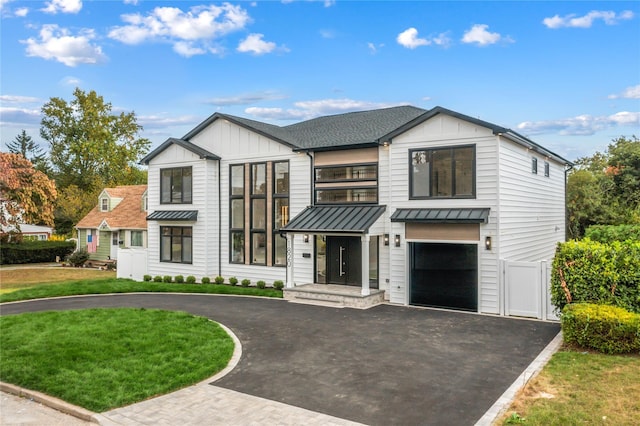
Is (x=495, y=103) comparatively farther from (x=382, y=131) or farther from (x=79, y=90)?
(x=79, y=90)

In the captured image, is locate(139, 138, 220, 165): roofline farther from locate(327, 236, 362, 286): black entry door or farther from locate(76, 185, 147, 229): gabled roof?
locate(76, 185, 147, 229): gabled roof

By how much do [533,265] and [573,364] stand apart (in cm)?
482

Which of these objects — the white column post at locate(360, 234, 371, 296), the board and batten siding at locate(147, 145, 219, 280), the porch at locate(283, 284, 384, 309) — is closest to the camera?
the porch at locate(283, 284, 384, 309)

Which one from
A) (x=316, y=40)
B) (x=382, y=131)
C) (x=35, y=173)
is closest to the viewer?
(x=382, y=131)

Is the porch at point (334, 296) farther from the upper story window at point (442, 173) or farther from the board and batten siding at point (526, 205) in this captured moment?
the board and batten siding at point (526, 205)

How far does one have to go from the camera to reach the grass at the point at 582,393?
5.98 meters

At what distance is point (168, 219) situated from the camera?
20.3m

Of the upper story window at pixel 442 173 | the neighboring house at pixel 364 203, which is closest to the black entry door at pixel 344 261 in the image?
the neighboring house at pixel 364 203

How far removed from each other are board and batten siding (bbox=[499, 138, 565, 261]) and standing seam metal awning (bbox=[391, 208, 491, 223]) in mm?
809

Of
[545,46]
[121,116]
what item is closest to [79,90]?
[121,116]

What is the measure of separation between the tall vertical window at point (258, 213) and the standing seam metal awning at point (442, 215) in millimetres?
6191

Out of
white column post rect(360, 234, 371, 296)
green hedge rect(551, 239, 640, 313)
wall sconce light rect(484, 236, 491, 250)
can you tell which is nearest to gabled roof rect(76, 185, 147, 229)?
white column post rect(360, 234, 371, 296)

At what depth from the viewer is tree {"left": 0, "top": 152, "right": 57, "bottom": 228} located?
85.8 ft

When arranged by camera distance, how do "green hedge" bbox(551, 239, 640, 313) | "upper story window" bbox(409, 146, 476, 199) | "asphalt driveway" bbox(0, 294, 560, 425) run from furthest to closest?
"upper story window" bbox(409, 146, 476, 199) < "green hedge" bbox(551, 239, 640, 313) < "asphalt driveway" bbox(0, 294, 560, 425)
